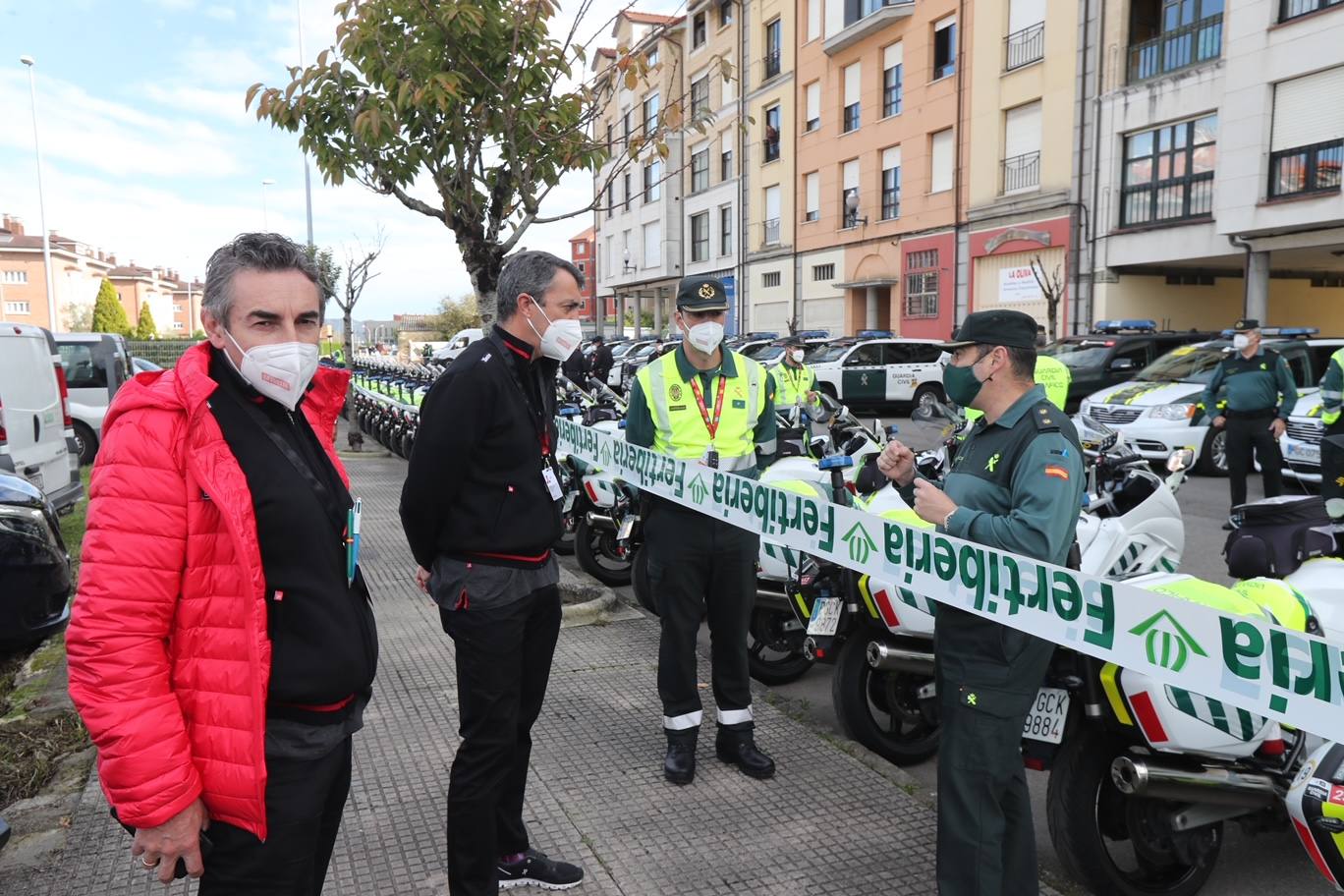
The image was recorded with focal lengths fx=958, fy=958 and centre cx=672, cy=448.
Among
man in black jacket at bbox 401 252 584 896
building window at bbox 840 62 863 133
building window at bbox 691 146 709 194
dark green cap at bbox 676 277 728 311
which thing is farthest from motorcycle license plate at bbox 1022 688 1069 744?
building window at bbox 691 146 709 194

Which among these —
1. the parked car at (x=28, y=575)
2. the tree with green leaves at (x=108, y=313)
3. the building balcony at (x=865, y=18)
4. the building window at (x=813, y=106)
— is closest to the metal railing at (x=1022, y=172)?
the building balcony at (x=865, y=18)

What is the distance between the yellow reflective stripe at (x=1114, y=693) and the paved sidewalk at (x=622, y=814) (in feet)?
2.59

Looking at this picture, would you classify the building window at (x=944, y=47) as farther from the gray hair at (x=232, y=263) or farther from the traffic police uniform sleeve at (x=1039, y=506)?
the gray hair at (x=232, y=263)

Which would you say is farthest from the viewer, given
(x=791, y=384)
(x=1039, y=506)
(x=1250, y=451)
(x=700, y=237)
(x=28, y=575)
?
(x=700, y=237)

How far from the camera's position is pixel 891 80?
1083 inches

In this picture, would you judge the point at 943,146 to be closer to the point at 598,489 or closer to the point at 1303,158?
the point at 1303,158

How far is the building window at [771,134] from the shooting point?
33.2 meters

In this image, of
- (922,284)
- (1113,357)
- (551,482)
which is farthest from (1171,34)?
(551,482)

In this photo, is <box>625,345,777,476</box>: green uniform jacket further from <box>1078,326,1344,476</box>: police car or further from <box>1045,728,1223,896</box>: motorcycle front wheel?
<box>1078,326,1344,476</box>: police car

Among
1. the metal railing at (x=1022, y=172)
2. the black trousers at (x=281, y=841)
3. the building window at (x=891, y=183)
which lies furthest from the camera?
the building window at (x=891, y=183)

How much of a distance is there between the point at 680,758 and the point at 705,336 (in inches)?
66.2

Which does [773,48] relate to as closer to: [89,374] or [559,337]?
[89,374]

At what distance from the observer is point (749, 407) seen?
13.3 feet

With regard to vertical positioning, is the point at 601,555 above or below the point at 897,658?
below
